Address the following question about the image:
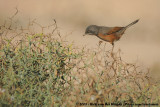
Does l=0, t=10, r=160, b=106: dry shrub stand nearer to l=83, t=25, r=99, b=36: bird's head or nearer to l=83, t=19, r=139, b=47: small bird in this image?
l=83, t=25, r=99, b=36: bird's head

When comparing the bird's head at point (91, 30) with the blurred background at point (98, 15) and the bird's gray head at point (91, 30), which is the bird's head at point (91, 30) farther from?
the blurred background at point (98, 15)

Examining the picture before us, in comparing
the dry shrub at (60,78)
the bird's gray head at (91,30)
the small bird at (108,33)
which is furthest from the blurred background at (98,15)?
the dry shrub at (60,78)

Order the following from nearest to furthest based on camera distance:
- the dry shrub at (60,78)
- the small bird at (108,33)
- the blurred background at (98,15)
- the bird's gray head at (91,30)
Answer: the dry shrub at (60,78), the bird's gray head at (91,30), the small bird at (108,33), the blurred background at (98,15)

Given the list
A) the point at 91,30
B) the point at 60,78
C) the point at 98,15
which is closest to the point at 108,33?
the point at 91,30

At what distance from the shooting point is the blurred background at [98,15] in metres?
9.62

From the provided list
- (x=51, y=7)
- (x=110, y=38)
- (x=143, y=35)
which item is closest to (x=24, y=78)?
(x=110, y=38)

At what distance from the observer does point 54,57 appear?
4238mm

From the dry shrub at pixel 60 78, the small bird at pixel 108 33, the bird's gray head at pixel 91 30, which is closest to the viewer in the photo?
the dry shrub at pixel 60 78

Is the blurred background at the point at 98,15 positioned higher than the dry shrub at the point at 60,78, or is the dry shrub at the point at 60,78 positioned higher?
the blurred background at the point at 98,15

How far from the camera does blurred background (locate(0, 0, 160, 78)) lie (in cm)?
962

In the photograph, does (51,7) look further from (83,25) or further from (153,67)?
(153,67)

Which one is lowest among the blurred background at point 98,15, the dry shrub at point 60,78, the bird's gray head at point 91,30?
the dry shrub at point 60,78

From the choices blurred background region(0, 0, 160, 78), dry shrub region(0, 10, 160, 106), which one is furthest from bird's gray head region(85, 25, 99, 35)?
blurred background region(0, 0, 160, 78)

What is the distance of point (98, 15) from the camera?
11.0m
